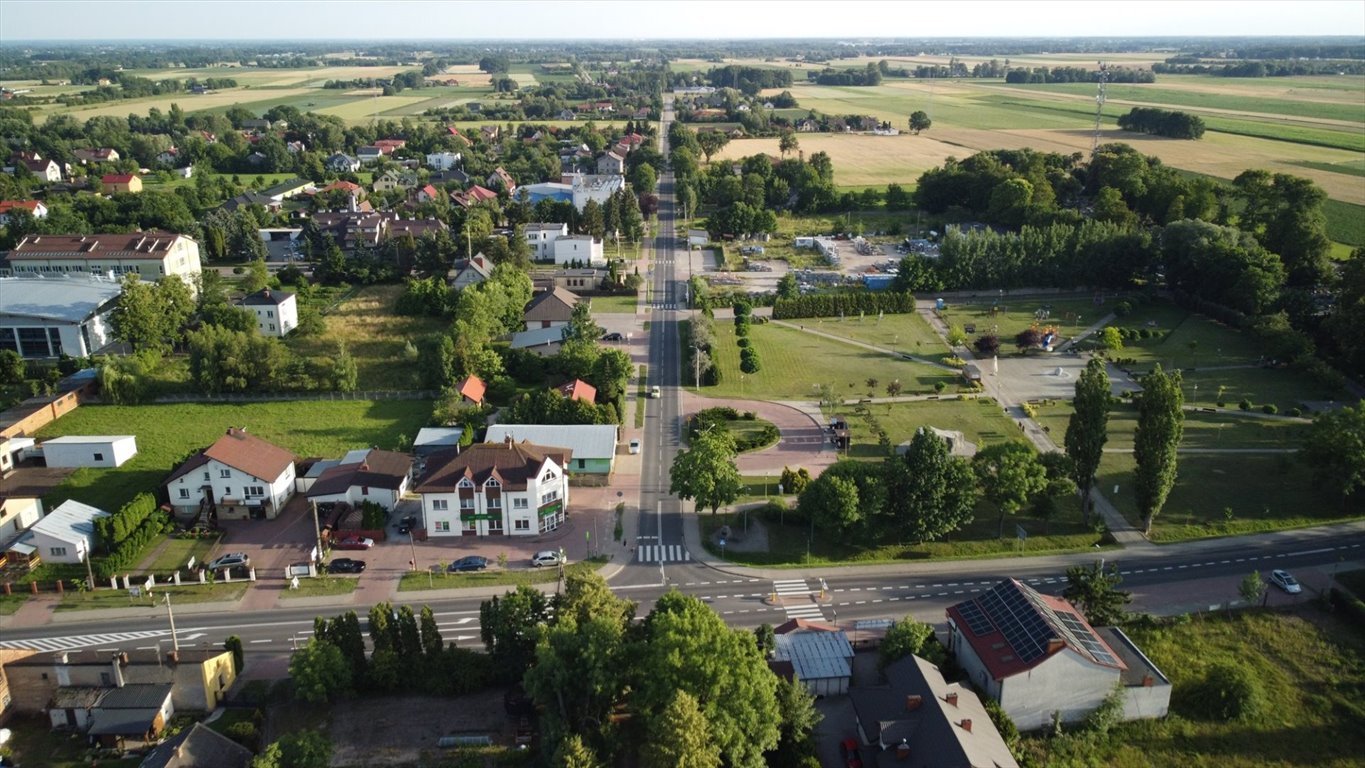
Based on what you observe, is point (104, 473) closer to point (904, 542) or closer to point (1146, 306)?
point (904, 542)

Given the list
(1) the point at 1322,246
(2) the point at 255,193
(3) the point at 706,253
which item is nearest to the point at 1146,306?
(1) the point at 1322,246

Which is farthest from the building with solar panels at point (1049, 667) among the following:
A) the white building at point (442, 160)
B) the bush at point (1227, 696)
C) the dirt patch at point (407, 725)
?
the white building at point (442, 160)

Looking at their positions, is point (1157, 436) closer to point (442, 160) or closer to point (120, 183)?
point (442, 160)

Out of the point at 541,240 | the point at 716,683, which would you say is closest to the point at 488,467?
the point at 716,683

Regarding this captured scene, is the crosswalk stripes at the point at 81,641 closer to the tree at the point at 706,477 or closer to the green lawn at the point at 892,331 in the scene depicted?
the tree at the point at 706,477

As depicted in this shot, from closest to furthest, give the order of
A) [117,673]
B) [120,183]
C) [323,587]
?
1. [117,673]
2. [323,587]
3. [120,183]

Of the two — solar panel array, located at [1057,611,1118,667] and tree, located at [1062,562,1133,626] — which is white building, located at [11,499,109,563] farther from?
tree, located at [1062,562,1133,626]
